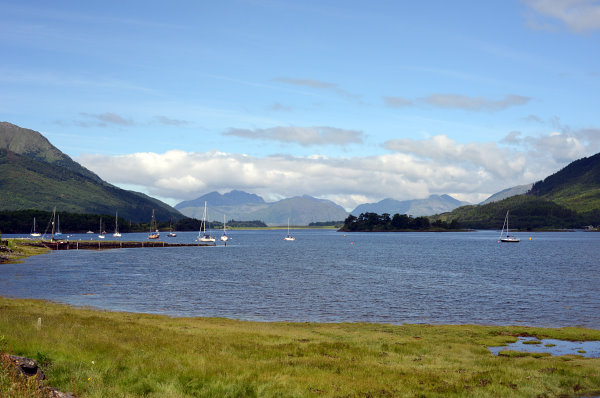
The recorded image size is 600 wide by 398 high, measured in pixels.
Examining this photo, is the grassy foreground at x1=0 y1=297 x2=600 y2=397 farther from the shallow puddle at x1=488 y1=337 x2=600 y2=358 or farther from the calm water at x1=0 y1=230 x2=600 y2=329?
the calm water at x1=0 y1=230 x2=600 y2=329

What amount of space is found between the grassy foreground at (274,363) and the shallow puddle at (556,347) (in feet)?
3.97

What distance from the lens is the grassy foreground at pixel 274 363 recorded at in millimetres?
21734

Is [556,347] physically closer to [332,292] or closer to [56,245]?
[332,292]

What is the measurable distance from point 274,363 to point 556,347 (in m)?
22.7

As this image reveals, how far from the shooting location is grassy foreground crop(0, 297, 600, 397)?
71.3 feet

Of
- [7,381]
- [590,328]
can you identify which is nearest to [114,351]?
[7,381]

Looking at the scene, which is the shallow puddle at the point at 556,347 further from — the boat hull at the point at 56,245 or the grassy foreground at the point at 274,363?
the boat hull at the point at 56,245

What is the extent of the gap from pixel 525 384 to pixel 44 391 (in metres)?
22.0

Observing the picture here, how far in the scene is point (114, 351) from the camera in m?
27.0

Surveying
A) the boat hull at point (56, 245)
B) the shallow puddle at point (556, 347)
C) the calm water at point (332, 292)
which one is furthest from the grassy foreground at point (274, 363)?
the boat hull at point (56, 245)

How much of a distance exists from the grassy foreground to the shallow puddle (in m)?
1.21

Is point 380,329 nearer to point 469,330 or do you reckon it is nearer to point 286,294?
point 469,330

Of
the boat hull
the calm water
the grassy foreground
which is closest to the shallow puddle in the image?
the grassy foreground

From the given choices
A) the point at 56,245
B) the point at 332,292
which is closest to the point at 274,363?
the point at 332,292
